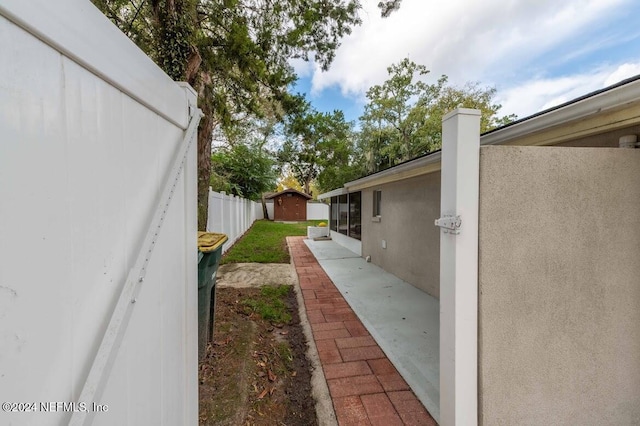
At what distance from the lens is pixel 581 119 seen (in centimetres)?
197

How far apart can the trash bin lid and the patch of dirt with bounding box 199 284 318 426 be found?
4.05 feet

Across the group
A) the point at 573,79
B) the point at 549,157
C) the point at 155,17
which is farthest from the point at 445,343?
the point at 573,79

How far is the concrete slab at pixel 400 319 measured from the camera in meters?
2.82

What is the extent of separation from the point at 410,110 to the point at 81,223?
2098cm

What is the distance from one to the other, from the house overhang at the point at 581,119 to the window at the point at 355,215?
682cm

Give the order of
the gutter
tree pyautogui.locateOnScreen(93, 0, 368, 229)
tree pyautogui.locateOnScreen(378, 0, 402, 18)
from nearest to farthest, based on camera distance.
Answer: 1. the gutter
2. tree pyautogui.locateOnScreen(93, 0, 368, 229)
3. tree pyautogui.locateOnScreen(378, 0, 402, 18)

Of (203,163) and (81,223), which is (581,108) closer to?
(81,223)

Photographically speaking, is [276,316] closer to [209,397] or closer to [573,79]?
[209,397]

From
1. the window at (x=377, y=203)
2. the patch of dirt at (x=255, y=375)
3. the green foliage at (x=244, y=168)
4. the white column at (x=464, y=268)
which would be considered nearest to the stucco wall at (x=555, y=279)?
the white column at (x=464, y=268)

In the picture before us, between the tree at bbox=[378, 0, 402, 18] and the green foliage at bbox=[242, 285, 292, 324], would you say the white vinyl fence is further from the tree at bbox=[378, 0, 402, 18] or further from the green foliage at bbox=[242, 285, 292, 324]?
the tree at bbox=[378, 0, 402, 18]

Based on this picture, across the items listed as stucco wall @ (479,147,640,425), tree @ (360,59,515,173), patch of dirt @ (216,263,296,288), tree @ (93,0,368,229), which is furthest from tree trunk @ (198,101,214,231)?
tree @ (360,59,515,173)

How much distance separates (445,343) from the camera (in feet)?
6.75

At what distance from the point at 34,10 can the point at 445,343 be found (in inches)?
102

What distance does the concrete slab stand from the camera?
2.82 m
